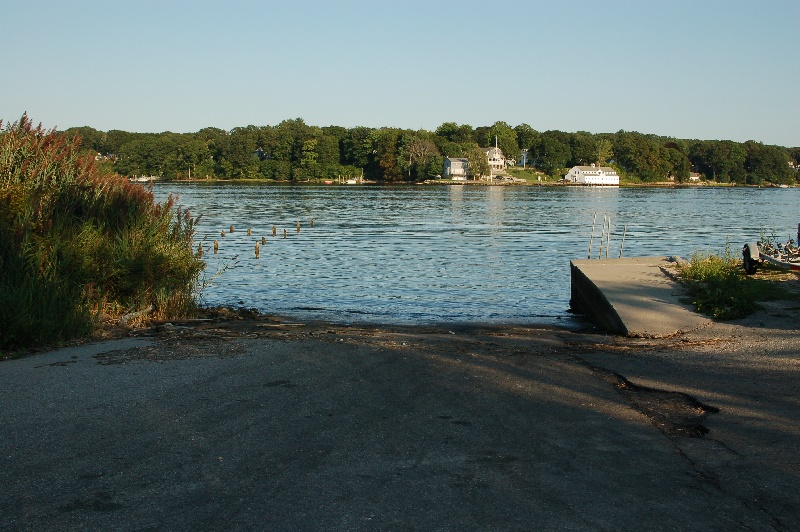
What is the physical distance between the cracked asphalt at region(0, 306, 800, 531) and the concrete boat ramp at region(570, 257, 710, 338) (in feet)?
6.81

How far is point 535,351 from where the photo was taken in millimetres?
12070

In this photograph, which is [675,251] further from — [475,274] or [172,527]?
[172,527]

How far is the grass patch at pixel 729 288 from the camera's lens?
14.0 m

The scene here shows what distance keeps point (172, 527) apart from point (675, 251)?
1700 inches

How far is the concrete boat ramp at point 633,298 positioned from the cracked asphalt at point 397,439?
2.07 m

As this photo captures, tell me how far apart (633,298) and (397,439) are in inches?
402

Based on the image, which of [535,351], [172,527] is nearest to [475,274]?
[535,351]

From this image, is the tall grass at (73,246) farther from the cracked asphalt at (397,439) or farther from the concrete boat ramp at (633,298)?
the concrete boat ramp at (633,298)

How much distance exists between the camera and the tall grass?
39.6ft

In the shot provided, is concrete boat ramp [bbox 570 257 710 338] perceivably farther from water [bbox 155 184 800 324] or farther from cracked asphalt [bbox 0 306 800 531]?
cracked asphalt [bbox 0 306 800 531]

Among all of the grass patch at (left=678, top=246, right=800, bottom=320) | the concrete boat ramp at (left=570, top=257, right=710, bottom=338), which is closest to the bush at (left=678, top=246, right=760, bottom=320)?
the grass patch at (left=678, top=246, right=800, bottom=320)

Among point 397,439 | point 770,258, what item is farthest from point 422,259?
point 397,439

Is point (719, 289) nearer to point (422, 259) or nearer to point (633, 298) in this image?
point (633, 298)

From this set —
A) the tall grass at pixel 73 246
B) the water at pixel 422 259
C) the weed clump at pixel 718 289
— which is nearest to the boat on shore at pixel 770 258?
the weed clump at pixel 718 289
